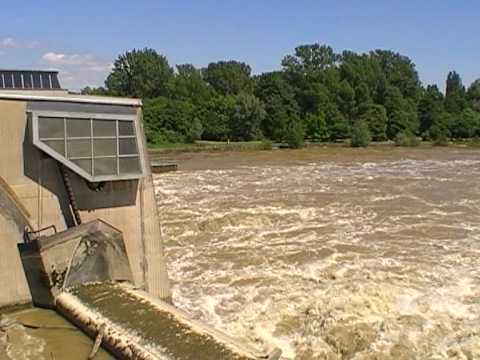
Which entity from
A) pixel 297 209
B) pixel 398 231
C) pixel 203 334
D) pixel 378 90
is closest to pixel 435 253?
pixel 398 231

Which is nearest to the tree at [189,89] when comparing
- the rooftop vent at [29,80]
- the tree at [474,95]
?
the tree at [474,95]

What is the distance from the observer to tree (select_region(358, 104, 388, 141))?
58.6 m

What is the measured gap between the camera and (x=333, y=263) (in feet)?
40.5

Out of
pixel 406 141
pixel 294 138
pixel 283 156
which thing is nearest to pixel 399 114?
pixel 406 141

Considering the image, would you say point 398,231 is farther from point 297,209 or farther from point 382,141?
point 382,141

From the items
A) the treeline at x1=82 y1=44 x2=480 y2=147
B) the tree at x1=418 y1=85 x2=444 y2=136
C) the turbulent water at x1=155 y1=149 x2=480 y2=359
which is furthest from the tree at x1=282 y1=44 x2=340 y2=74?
the turbulent water at x1=155 y1=149 x2=480 y2=359

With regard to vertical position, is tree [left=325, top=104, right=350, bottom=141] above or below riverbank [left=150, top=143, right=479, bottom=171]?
above

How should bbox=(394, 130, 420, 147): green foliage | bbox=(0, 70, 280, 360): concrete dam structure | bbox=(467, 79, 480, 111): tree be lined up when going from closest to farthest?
bbox=(0, 70, 280, 360): concrete dam structure < bbox=(394, 130, 420, 147): green foliage < bbox=(467, 79, 480, 111): tree

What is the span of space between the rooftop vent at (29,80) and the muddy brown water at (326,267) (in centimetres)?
491

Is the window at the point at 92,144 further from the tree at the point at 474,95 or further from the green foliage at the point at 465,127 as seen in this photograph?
the tree at the point at 474,95

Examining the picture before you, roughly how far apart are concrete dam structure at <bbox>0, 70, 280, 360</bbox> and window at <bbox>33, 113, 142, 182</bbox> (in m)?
0.02

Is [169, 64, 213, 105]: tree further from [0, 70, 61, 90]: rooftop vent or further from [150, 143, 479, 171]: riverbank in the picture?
[0, 70, 61, 90]: rooftop vent

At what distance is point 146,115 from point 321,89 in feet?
72.6

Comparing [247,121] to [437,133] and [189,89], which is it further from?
[437,133]
